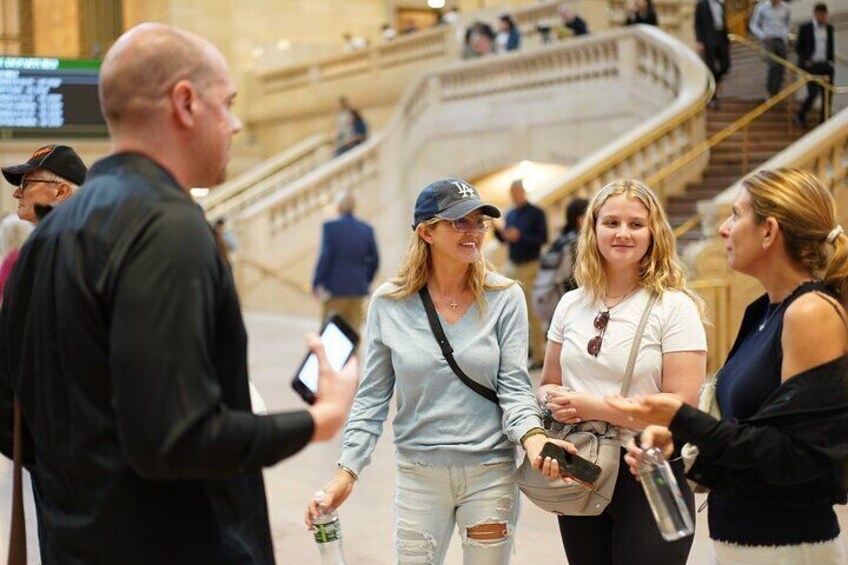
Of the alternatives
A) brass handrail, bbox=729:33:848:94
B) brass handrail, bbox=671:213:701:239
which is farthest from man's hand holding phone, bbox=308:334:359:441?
brass handrail, bbox=671:213:701:239

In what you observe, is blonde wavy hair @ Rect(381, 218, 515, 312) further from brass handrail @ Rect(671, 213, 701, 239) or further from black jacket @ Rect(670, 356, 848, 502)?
brass handrail @ Rect(671, 213, 701, 239)

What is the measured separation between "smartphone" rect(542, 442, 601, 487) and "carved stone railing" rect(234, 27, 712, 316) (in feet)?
29.8

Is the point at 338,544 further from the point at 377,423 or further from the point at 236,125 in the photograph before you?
the point at 236,125

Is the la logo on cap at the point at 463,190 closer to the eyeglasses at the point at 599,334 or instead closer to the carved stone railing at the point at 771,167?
the eyeglasses at the point at 599,334

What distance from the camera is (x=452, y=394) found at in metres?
3.46

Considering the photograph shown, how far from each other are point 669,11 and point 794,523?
54.8 ft

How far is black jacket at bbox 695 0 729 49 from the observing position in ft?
50.2

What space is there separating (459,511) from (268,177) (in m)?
22.3

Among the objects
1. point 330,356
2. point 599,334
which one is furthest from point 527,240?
point 330,356

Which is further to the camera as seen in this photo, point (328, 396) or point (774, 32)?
point (774, 32)

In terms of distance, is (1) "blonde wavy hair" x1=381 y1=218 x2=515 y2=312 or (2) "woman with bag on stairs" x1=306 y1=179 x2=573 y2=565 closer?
(2) "woman with bag on stairs" x1=306 y1=179 x2=573 y2=565

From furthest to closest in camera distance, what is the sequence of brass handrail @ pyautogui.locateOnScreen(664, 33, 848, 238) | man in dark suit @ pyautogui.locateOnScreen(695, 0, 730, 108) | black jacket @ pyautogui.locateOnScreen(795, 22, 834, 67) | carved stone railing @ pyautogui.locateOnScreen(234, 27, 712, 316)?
man in dark suit @ pyautogui.locateOnScreen(695, 0, 730, 108), carved stone railing @ pyautogui.locateOnScreen(234, 27, 712, 316), brass handrail @ pyautogui.locateOnScreen(664, 33, 848, 238), black jacket @ pyautogui.locateOnScreen(795, 22, 834, 67)

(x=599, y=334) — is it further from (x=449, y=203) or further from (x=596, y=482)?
(x=449, y=203)

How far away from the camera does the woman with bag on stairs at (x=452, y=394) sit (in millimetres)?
3430
